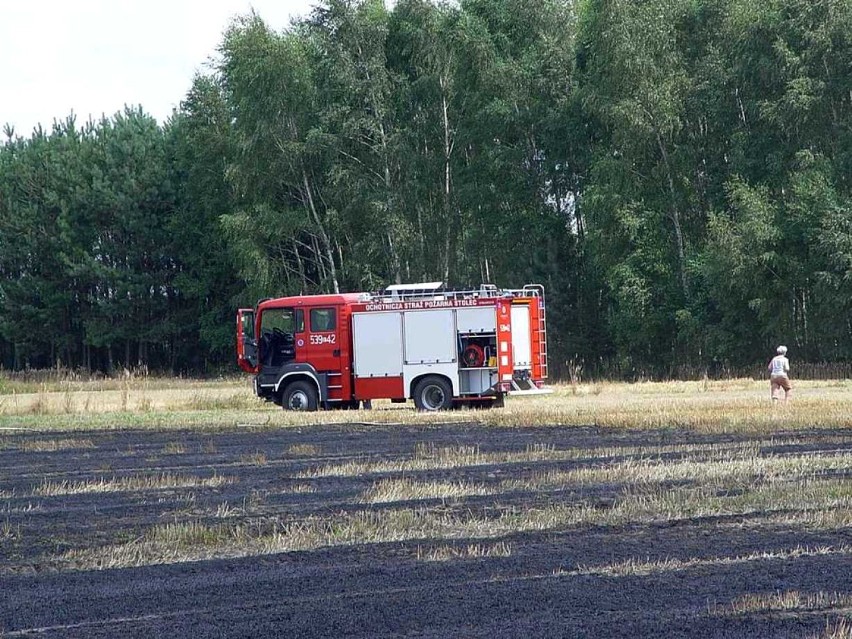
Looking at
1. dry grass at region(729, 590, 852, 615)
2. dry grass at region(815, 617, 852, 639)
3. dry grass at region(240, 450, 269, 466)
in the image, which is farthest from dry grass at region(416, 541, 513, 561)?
dry grass at region(240, 450, 269, 466)

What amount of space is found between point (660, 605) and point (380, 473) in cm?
845

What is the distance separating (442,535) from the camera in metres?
11.5

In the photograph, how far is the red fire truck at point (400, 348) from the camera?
31.1 meters

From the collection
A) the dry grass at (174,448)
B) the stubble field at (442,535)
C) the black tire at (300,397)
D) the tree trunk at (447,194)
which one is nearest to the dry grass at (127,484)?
the stubble field at (442,535)

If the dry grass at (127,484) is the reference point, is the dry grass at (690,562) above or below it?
below

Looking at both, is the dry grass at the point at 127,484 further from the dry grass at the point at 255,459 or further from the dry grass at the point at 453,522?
the dry grass at the point at 453,522

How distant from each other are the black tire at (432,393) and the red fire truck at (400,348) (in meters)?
0.02

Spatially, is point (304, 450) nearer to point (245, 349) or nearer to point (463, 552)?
point (463, 552)

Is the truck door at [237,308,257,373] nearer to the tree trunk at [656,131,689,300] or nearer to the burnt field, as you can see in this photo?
the burnt field

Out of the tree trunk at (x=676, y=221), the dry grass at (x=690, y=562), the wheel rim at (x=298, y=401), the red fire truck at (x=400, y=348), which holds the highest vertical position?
the tree trunk at (x=676, y=221)

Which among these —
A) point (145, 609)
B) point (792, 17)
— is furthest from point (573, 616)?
point (792, 17)

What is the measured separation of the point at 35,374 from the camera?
198 ft

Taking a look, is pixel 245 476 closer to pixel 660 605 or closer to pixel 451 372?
pixel 660 605

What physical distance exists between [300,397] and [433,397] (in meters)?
3.14
